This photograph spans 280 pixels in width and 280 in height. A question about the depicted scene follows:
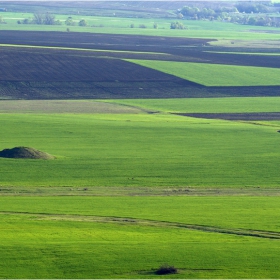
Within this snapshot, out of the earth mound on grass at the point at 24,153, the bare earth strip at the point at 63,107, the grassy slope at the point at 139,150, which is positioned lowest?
the bare earth strip at the point at 63,107

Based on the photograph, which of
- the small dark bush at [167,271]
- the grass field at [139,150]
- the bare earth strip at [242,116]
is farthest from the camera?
the bare earth strip at [242,116]

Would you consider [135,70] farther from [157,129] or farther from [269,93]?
[157,129]

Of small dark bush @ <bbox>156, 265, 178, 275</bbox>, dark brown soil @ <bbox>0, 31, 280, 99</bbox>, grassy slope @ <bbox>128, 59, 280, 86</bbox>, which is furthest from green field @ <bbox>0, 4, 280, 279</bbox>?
grassy slope @ <bbox>128, 59, 280, 86</bbox>

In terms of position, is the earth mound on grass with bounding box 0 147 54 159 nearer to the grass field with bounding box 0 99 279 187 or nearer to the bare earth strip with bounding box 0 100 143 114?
the grass field with bounding box 0 99 279 187

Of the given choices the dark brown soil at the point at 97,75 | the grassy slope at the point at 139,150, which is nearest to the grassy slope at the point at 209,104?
the dark brown soil at the point at 97,75

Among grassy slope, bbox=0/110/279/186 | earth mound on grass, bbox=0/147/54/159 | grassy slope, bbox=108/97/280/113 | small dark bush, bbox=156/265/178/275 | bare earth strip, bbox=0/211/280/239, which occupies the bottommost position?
grassy slope, bbox=108/97/280/113

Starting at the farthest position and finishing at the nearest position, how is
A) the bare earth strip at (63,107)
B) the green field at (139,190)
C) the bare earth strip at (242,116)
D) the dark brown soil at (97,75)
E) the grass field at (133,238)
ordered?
the dark brown soil at (97,75) → the bare earth strip at (242,116) → the bare earth strip at (63,107) → the green field at (139,190) → the grass field at (133,238)

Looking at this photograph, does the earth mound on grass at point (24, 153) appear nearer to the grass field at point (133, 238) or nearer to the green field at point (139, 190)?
the green field at point (139, 190)

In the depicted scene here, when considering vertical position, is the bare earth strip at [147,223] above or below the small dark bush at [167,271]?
below
